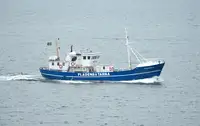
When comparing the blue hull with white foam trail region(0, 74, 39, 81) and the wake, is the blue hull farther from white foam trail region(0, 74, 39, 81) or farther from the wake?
white foam trail region(0, 74, 39, 81)

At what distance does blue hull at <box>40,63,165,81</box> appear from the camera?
387ft

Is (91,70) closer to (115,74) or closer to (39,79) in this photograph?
(115,74)

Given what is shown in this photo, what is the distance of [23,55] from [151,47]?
29654 mm

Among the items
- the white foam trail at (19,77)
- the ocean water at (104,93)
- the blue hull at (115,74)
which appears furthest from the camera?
the white foam trail at (19,77)

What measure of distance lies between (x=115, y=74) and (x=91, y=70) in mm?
4412

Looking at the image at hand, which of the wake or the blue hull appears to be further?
the wake

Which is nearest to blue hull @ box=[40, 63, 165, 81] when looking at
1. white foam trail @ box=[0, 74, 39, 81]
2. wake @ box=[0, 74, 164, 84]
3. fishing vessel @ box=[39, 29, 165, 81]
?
fishing vessel @ box=[39, 29, 165, 81]

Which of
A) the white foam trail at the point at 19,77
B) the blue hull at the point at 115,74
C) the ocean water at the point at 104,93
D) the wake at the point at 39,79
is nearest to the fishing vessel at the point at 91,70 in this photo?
the blue hull at the point at 115,74

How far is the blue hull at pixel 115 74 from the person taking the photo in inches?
4638

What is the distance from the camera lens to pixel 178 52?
15300cm

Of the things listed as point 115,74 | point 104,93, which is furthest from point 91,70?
point 104,93

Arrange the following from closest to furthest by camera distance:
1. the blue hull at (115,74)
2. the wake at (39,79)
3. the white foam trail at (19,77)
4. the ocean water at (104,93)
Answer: the ocean water at (104,93), the blue hull at (115,74), the wake at (39,79), the white foam trail at (19,77)

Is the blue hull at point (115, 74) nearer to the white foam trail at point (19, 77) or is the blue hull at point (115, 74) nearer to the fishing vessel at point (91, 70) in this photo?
the fishing vessel at point (91, 70)

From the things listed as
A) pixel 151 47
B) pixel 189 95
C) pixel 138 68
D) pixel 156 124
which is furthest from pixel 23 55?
pixel 156 124
